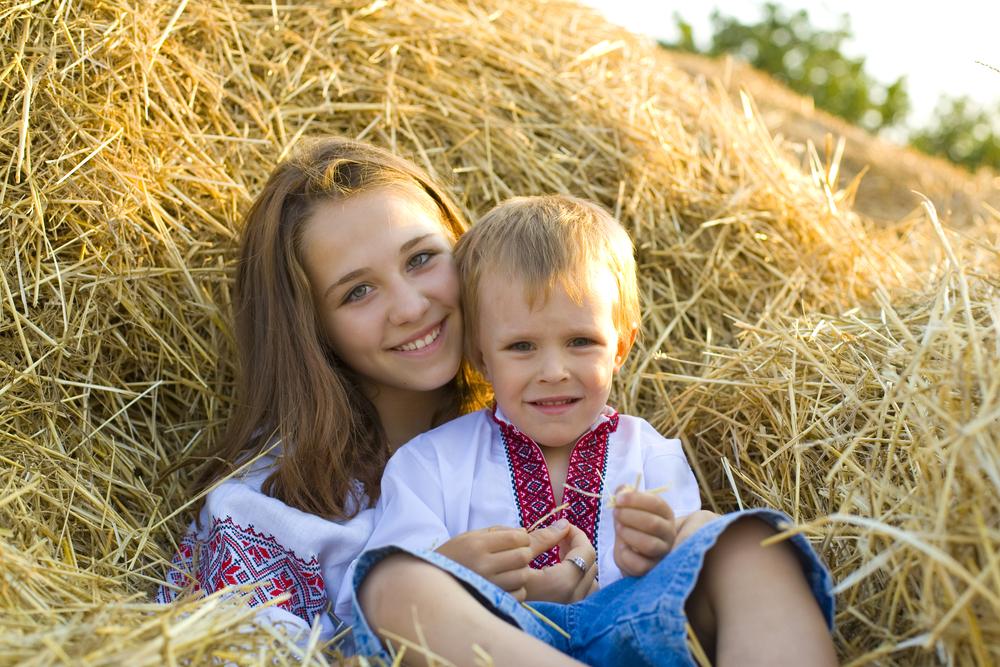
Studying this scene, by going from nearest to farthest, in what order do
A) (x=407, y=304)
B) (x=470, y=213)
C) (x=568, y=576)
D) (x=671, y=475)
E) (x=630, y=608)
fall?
1. (x=630, y=608)
2. (x=568, y=576)
3. (x=671, y=475)
4. (x=407, y=304)
5. (x=470, y=213)

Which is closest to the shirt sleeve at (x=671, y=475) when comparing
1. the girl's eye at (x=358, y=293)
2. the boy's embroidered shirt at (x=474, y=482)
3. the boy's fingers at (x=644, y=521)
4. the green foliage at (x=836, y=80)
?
the boy's embroidered shirt at (x=474, y=482)

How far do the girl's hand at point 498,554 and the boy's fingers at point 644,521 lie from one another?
225mm

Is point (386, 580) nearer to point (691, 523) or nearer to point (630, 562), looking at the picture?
point (630, 562)

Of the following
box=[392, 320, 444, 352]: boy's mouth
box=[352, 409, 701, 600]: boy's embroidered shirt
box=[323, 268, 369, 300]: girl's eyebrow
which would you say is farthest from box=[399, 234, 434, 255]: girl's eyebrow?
box=[352, 409, 701, 600]: boy's embroidered shirt

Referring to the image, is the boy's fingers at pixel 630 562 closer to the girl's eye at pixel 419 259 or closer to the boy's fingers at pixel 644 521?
the boy's fingers at pixel 644 521

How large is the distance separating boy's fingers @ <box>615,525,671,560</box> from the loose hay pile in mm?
291

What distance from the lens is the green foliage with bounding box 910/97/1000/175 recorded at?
29.3 ft

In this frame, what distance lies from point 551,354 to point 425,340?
0.44 m

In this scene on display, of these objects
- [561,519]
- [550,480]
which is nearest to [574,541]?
[561,519]

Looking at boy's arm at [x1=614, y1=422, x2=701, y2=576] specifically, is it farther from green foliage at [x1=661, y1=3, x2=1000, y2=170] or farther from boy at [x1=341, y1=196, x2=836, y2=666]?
green foliage at [x1=661, y1=3, x2=1000, y2=170]

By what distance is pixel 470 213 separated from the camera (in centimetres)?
323

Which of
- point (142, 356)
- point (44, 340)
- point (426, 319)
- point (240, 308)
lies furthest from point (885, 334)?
point (44, 340)

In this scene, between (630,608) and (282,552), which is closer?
(630,608)

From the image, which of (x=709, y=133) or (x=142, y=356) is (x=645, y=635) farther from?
(x=709, y=133)
